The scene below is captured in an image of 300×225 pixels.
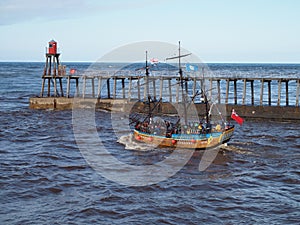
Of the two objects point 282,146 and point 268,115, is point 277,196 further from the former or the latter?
point 268,115

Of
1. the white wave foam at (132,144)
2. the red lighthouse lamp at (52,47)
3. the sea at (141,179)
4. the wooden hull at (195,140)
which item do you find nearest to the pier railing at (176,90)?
the red lighthouse lamp at (52,47)

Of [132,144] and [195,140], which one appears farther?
[132,144]

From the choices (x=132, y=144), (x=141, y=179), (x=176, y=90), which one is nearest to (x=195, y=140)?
(x=132, y=144)

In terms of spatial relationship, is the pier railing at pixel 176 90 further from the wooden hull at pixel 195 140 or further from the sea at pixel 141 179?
the sea at pixel 141 179

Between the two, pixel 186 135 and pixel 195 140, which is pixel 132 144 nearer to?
pixel 186 135

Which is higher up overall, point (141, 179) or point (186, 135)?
point (186, 135)

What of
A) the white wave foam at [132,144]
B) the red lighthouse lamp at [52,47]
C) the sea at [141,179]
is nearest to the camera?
the sea at [141,179]

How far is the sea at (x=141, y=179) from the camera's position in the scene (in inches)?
961

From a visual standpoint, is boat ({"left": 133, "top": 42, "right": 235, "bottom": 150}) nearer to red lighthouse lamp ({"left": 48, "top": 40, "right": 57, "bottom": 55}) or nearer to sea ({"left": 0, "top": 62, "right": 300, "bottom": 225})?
sea ({"left": 0, "top": 62, "right": 300, "bottom": 225})

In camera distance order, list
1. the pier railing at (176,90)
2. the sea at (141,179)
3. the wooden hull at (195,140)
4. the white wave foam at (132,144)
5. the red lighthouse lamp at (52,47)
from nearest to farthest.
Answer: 1. the sea at (141,179)
2. the wooden hull at (195,140)
3. the white wave foam at (132,144)
4. the pier railing at (176,90)
5. the red lighthouse lamp at (52,47)

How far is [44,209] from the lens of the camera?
24797 millimetres

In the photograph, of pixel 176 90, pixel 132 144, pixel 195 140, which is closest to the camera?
pixel 195 140

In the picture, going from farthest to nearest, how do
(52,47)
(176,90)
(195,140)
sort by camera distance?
(176,90) → (52,47) → (195,140)

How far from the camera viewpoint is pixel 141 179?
30.7 m
